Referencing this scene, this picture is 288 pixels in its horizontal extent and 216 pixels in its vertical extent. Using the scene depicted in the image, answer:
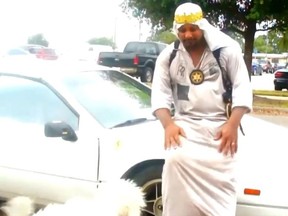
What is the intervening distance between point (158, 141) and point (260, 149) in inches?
32.7

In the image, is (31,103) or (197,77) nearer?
(197,77)

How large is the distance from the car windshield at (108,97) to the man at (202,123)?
1410 millimetres

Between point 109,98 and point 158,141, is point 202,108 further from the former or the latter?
Result: point 109,98

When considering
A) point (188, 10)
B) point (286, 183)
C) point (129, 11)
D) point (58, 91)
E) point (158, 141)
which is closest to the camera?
point (188, 10)

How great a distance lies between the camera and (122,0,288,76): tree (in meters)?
18.8

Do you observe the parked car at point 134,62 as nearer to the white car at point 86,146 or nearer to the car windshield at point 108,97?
the car windshield at point 108,97

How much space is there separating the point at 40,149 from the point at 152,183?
1.03 m

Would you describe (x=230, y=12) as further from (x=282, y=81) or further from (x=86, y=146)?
(x=86, y=146)

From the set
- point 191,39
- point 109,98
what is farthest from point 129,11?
point 191,39

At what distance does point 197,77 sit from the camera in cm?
363

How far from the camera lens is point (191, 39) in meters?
3.62

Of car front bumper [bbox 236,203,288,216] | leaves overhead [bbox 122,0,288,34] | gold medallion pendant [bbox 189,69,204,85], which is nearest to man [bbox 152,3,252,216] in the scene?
gold medallion pendant [bbox 189,69,204,85]

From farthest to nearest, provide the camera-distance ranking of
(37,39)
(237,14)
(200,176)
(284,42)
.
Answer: (37,39)
(284,42)
(237,14)
(200,176)

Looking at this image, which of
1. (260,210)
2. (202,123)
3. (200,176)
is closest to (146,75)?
(260,210)
